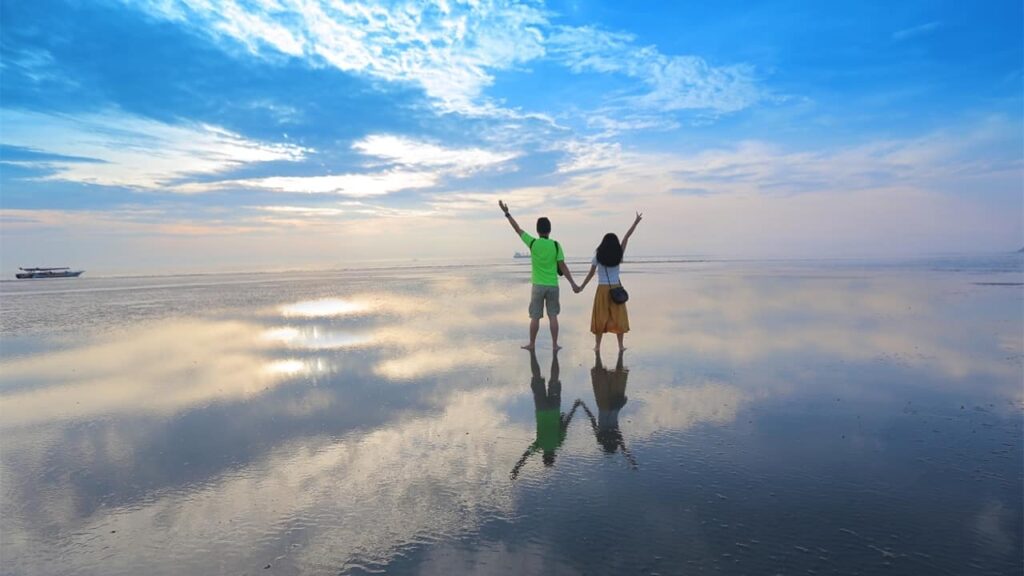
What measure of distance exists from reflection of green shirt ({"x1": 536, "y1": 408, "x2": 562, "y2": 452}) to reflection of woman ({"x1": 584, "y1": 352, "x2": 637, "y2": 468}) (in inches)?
16.5

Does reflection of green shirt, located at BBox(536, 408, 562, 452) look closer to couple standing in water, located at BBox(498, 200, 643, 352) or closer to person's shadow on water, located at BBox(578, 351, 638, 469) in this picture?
person's shadow on water, located at BBox(578, 351, 638, 469)

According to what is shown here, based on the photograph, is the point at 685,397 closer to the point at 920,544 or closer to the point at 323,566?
the point at 920,544

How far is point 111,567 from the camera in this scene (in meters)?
3.48

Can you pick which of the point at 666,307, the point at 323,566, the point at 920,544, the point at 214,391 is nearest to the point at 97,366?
the point at 214,391

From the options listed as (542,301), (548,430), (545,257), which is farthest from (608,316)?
(548,430)

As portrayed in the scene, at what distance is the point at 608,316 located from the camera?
10.2 metres

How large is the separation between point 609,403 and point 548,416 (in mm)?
987

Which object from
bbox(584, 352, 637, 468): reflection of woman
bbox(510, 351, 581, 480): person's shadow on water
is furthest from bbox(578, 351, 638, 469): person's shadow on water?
bbox(510, 351, 581, 480): person's shadow on water

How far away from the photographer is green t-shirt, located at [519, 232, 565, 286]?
34.6ft

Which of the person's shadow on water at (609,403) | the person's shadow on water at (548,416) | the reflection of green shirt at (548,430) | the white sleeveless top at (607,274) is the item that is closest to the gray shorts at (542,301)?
the white sleeveless top at (607,274)

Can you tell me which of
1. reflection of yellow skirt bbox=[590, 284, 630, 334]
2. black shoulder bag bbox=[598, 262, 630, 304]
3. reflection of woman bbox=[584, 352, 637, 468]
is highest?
black shoulder bag bbox=[598, 262, 630, 304]

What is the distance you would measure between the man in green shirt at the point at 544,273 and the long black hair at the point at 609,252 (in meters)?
0.77

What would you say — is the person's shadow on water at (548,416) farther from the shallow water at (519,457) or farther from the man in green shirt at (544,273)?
the man in green shirt at (544,273)

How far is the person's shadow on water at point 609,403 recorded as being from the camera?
5449 millimetres
